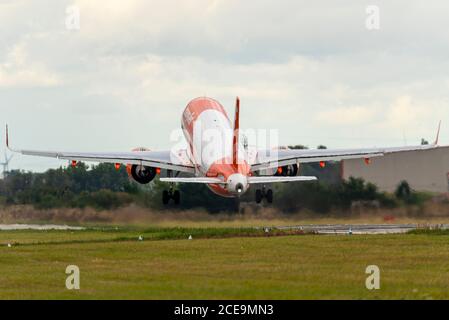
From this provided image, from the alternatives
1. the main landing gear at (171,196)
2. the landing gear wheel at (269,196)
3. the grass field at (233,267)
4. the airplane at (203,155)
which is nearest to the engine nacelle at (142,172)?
the airplane at (203,155)

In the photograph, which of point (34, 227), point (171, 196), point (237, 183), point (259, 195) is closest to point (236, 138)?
point (237, 183)

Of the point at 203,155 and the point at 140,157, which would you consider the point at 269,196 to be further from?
the point at 140,157

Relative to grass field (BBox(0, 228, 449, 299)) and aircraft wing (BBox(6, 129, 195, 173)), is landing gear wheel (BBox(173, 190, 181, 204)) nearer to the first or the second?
aircraft wing (BBox(6, 129, 195, 173))

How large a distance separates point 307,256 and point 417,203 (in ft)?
108

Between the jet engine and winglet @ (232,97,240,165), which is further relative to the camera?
the jet engine

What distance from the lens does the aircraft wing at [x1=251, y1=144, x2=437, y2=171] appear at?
8428cm

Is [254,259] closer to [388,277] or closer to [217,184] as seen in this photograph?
[388,277]

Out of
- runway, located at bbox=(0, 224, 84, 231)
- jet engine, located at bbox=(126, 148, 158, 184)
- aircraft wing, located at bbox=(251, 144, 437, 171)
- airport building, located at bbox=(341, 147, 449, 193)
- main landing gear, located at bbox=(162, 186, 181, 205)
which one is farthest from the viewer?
runway, located at bbox=(0, 224, 84, 231)

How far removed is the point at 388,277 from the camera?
41.7 metres

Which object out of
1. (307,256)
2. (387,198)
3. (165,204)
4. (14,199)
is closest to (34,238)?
(165,204)

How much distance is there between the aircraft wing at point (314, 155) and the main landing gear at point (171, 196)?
21.0 feet

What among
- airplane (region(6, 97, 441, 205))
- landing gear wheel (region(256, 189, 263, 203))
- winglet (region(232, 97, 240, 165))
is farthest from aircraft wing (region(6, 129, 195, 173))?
winglet (region(232, 97, 240, 165))

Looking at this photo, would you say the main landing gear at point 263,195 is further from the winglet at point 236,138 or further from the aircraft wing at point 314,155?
the winglet at point 236,138

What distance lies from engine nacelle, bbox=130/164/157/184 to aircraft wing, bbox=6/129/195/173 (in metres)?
0.97
